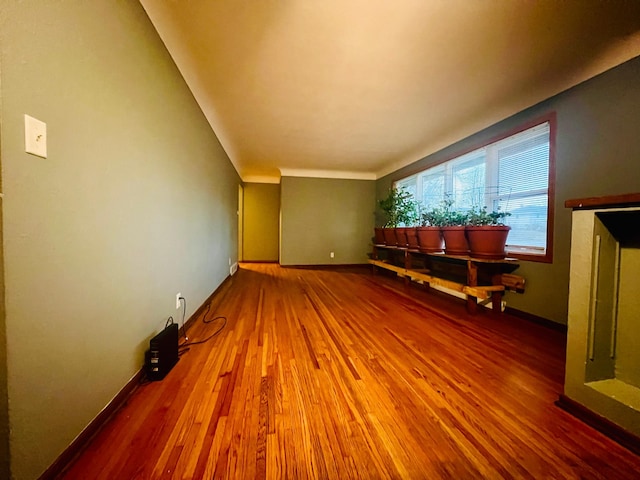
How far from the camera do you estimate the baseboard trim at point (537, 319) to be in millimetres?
2084

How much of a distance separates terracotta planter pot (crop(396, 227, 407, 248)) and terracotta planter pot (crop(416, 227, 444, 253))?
1.26 feet

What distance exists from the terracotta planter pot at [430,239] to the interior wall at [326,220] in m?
2.53

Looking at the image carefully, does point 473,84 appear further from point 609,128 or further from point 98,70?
point 98,70

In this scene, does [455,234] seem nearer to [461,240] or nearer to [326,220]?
[461,240]

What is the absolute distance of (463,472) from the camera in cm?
84

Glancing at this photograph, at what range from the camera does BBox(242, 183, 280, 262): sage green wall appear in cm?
644

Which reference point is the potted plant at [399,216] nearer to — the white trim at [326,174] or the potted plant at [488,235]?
the potted plant at [488,235]

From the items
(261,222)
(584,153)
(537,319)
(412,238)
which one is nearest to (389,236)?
(412,238)

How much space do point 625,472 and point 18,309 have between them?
6.77 feet

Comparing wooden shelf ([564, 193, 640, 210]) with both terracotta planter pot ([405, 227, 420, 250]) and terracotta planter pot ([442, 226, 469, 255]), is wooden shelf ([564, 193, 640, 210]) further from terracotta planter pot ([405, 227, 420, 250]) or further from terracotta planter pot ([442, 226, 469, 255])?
terracotta planter pot ([405, 227, 420, 250])

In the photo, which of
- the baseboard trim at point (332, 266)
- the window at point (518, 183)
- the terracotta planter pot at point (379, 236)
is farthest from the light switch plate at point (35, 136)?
the baseboard trim at point (332, 266)

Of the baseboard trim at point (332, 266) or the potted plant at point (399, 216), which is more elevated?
the potted plant at point (399, 216)

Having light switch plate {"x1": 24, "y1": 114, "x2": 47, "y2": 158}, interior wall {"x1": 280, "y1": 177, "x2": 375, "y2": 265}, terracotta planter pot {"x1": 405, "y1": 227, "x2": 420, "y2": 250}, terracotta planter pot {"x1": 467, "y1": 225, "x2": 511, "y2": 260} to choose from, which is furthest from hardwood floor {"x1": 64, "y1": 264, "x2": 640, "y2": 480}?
interior wall {"x1": 280, "y1": 177, "x2": 375, "y2": 265}

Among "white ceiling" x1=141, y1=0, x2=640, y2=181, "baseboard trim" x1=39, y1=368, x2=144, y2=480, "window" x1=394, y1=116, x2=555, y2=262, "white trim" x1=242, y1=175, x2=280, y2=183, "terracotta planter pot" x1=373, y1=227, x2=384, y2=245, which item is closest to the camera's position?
"baseboard trim" x1=39, y1=368, x2=144, y2=480
